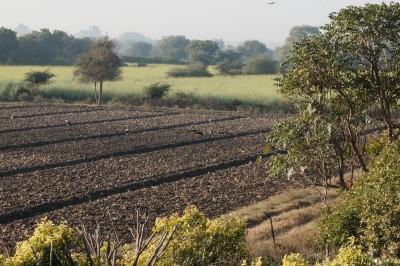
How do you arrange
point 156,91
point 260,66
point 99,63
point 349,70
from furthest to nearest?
point 260,66 < point 156,91 < point 99,63 < point 349,70

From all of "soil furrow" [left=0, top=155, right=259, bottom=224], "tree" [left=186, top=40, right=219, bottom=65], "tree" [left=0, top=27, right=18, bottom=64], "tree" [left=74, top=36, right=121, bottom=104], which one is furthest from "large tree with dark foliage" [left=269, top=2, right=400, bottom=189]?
"tree" [left=186, top=40, right=219, bottom=65]

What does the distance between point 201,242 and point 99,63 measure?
46897 millimetres

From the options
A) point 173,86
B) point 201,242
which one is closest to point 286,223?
point 201,242

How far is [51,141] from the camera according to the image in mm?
32969

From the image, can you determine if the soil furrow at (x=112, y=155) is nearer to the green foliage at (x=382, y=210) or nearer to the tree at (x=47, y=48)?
the green foliage at (x=382, y=210)

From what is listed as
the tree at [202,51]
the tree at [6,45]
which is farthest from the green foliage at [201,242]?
the tree at [202,51]

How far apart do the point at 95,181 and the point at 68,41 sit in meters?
108

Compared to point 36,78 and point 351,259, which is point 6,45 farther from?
point 351,259

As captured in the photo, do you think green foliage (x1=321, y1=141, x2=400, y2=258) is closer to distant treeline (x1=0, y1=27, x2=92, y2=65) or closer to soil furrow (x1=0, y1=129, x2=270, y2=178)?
soil furrow (x1=0, y1=129, x2=270, y2=178)

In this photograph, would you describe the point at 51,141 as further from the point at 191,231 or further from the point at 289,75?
the point at 191,231

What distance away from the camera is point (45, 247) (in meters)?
7.62

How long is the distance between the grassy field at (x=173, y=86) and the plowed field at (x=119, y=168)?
14.6 metres

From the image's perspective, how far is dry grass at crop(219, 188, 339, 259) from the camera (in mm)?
14547

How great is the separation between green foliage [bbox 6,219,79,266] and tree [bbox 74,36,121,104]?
4636 cm
